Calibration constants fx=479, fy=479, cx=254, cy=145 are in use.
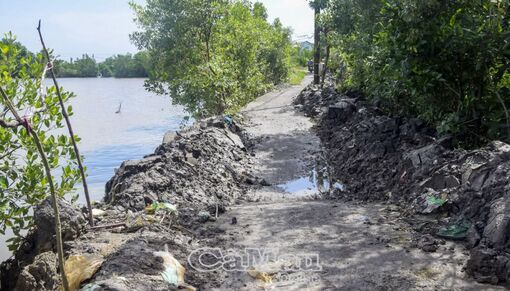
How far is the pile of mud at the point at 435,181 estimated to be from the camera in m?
5.06

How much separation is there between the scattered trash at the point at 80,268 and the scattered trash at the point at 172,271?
1.93ft

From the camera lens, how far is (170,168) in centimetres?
902

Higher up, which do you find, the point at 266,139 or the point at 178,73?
the point at 178,73

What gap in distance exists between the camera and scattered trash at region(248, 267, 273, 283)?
5.03 meters

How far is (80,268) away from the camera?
4.51m

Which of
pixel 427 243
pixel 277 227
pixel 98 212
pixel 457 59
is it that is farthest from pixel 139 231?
pixel 457 59

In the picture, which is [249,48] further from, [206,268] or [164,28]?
[206,268]

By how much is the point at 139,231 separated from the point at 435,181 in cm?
432

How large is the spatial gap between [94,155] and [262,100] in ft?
30.3

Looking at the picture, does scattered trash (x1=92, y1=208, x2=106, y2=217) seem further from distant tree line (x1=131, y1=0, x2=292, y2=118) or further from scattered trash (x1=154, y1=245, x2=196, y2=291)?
distant tree line (x1=131, y1=0, x2=292, y2=118)

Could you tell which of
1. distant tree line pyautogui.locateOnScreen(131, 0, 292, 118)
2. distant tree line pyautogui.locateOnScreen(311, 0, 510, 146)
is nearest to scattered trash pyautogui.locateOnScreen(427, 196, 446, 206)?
distant tree line pyautogui.locateOnScreen(311, 0, 510, 146)

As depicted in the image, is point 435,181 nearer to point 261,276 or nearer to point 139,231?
point 261,276

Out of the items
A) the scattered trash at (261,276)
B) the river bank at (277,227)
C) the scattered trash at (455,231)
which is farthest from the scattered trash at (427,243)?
the scattered trash at (261,276)

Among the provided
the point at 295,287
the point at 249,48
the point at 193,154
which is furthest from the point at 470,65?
the point at 249,48
